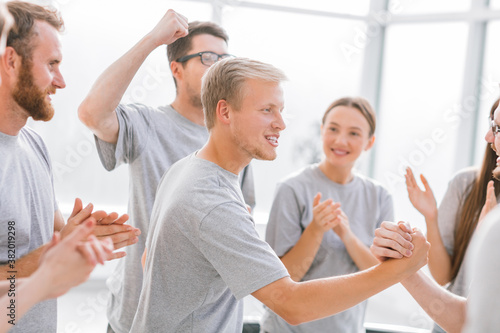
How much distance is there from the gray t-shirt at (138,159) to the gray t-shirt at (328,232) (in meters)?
0.44

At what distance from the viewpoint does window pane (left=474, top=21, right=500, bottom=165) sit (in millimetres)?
3951

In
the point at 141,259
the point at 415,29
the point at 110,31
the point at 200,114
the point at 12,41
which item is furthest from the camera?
the point at 415,29

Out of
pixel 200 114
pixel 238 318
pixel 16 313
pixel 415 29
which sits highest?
pixel 415 29

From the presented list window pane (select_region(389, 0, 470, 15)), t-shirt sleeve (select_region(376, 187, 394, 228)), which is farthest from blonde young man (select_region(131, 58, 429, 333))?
window pane (select_region(389, 0, 470, 15))

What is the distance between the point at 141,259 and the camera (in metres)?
1.75

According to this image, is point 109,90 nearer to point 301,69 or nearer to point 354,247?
point 354,247

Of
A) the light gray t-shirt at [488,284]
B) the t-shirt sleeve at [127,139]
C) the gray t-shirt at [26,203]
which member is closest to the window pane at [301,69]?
the t-shirt sleeve at [127,139]

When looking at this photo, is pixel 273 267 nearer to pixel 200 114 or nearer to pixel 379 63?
pixel 200 114

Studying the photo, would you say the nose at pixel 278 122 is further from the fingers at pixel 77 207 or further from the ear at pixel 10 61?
the ear at pixel 10 61

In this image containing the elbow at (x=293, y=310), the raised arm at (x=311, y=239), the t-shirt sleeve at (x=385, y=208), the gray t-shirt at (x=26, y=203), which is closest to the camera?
the elbow at (x=293, y=310)

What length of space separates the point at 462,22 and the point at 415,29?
0.38 meters

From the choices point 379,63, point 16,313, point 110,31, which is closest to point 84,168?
point 110,31

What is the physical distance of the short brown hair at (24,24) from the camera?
1.37 metres

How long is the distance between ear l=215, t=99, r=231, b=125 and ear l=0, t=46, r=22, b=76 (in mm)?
554
